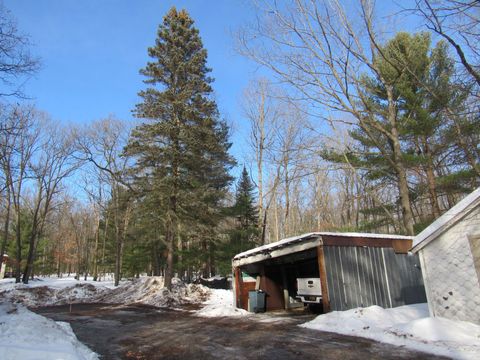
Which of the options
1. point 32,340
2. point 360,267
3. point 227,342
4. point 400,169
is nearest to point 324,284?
point 360,267

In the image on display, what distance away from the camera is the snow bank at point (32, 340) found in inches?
199

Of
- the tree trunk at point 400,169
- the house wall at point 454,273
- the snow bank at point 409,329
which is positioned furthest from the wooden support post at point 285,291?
the house wall at point 454,273

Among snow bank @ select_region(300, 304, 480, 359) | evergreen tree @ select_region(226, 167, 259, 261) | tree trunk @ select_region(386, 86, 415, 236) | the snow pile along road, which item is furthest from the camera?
evergreen tree @ select_region(226, 167, 259, 261)

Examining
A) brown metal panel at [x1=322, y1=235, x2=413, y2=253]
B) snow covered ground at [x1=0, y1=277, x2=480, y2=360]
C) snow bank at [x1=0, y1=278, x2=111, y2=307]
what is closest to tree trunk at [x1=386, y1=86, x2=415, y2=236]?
brown metal panel at [x1=322, y1=235, x2=413, y2=253]

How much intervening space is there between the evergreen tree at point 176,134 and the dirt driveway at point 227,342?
31.2 ft

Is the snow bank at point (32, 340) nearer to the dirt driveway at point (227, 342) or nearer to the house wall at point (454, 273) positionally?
the dirt driveway at point (227, 342)

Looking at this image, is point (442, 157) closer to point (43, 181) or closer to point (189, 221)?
point (189, 221)

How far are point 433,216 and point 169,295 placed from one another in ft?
50.7

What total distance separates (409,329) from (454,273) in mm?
1764

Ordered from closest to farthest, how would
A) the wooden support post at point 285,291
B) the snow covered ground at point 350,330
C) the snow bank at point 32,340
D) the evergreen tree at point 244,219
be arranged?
the snow bank at point 32,340
the snow covered ground at point 350,330
the wooden support post at point 285,291
the evergreen tree at point 244,219

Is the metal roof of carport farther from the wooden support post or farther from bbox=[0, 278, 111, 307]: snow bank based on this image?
bbox=[0, 278, 111, 307]: snow bank

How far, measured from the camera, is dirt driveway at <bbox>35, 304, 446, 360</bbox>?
6.58 m

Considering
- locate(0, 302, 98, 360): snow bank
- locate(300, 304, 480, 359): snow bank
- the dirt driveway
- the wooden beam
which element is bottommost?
the dirt driveway

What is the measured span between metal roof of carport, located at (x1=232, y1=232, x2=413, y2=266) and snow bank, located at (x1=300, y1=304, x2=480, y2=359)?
2.35 meters
